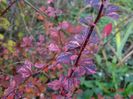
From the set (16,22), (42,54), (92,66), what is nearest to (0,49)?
(16,22)

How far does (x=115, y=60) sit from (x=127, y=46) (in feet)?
1.41

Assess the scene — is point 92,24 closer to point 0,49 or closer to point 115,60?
point 0,49

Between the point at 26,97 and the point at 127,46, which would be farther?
the point at 127,46

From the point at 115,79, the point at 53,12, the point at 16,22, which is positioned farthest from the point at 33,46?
the point at 115,79

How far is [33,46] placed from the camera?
2.13 meters

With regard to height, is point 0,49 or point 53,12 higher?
point 53,12

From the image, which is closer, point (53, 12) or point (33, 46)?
point (53, 12)

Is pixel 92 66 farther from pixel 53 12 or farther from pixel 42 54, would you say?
pixel 42 54

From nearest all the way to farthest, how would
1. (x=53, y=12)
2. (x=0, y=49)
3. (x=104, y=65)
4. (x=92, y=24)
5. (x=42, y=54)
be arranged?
(x=92, y=24)
(x=53, y=12)
(x=42, y=54)
(x=0, y=49)
(x=104, y=65)

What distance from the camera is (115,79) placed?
2473 mm

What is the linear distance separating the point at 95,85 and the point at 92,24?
1467mm

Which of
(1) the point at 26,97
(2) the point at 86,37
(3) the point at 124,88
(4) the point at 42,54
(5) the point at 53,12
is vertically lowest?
(3) the point at 124,88

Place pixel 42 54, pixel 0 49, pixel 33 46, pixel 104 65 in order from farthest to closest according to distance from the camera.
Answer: pixel 104 65 < pixel 0 49 < pixel 33 46 < pixel 42 54

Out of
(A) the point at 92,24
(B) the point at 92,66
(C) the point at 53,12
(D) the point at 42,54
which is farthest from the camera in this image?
(D) the point at 42,54
